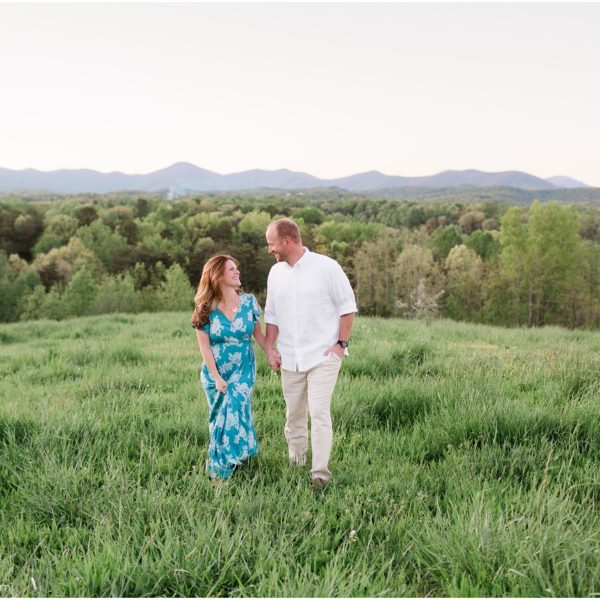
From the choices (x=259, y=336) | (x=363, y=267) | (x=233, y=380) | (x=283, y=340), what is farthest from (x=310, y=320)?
(x=363, y=267)

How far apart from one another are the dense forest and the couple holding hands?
35588mm

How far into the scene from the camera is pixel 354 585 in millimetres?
2576

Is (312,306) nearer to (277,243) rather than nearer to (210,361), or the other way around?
(277,243)

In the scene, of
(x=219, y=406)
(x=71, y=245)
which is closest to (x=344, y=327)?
(x=219, y=406)

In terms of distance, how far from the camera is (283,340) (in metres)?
4.47

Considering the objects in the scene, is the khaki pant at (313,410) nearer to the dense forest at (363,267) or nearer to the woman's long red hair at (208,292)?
the woman's long red hair at (208,292)

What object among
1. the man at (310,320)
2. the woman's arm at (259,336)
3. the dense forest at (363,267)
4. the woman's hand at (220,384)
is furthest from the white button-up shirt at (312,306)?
the dense forest at (363,267)

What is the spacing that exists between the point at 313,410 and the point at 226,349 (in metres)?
0.94

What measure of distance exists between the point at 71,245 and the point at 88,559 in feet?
238

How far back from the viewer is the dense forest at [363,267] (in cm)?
4997

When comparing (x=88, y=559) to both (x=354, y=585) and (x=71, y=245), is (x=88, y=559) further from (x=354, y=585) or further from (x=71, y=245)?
(x=71, y=245)

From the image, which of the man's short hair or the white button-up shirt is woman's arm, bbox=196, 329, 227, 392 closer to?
the white button-up shirt

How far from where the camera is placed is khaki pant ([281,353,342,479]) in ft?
13.5

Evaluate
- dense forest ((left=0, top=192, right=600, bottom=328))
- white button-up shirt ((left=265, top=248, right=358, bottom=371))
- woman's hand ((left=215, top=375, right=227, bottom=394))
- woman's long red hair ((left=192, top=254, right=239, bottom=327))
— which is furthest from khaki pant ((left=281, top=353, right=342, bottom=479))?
dense forest ((left=0, top=192, right=600, bottom=328))
